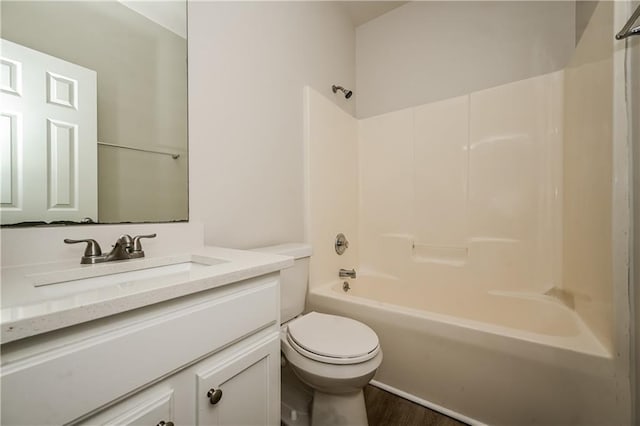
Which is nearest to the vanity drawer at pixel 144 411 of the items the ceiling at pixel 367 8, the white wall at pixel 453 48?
the white wall at pixel 453 48

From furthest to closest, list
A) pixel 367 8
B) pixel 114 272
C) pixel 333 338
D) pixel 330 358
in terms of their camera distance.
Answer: pixel 367 8
pixel 333 338
pixel 330 358
pixel 114 272

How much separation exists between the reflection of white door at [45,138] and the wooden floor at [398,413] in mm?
1438

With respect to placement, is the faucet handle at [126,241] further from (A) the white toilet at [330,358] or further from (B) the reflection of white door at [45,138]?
(A) the white toilet at [330,358]

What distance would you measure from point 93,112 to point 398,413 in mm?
1756

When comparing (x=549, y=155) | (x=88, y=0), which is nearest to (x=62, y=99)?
(x=88, y=0)

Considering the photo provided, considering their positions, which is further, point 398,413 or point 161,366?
point 398,413

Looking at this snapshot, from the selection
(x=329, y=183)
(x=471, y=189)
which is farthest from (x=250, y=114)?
(x=471, y=189)

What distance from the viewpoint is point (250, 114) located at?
4.33 feet

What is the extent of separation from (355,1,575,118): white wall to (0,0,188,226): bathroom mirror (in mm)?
1628

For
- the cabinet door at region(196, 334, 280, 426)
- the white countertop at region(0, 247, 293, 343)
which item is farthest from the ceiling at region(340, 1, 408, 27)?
the cabinet door at region(196, 334, 280, 426)

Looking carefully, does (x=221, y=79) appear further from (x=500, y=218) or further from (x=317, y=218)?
(x=500, y=218)

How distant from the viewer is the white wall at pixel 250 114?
110 cm

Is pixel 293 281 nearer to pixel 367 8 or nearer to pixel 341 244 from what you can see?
pixel 341 244

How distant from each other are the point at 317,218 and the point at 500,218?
121 centimetres
